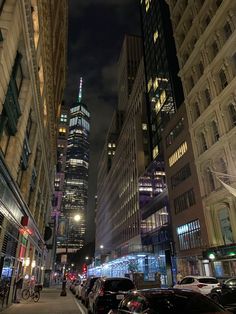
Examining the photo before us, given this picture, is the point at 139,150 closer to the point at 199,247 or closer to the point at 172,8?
the point at 172,8

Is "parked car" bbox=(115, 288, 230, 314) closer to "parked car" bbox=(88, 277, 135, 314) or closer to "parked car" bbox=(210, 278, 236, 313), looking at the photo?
"parked car" bbox=(88, 277, 135, 314)

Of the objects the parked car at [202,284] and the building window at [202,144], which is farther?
the building window at [202,144]

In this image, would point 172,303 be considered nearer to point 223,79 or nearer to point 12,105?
point 12,105

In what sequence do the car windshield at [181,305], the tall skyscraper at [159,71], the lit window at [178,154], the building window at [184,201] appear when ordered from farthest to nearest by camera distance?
the tall skyscraper at [159,71] → the lit window at [178,154] → the building window at [184,201] → the car windshield at [181,305]

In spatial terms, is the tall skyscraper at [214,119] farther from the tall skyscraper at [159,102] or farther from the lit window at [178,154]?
→ the tall skyscraper at [159,102]

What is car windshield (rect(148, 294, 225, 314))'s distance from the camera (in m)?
5.06

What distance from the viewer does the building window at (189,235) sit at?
1329 inches

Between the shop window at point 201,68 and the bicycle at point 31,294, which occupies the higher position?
the shop window at point 201,68

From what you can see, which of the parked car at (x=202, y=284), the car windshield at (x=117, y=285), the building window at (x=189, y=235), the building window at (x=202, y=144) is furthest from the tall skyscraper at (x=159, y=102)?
the car windshield at (x=117, y=285)

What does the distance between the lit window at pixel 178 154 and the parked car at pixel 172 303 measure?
34333mm

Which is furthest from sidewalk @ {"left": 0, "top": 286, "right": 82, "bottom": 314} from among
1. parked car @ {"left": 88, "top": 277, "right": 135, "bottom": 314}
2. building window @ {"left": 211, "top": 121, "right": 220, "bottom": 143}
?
building window @ {"left": 211, "top": 121, "right": 220, "bottom": 143}

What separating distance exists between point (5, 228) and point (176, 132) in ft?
107

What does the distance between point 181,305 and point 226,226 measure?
26.1 metres

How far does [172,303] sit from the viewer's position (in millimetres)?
5289
